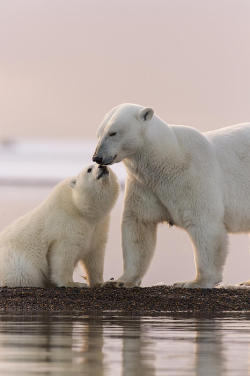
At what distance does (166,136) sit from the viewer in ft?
32.8

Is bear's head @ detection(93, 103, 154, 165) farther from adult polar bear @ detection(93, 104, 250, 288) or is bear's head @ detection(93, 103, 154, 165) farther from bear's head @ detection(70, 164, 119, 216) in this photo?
bear's head @ detection(70, 164, 119, 216)

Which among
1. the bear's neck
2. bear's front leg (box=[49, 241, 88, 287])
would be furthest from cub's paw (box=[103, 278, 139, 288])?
the bear's neck

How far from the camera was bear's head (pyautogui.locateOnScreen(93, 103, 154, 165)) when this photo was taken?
9508 mm

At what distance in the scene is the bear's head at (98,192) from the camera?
389 inches

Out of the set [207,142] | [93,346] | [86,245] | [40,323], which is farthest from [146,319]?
[207,142]

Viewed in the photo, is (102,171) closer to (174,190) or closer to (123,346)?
(174,190)

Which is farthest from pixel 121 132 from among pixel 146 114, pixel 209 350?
pixel 209 350

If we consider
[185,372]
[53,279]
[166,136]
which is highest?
[166,136]

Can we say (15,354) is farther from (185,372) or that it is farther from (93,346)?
(185,372)

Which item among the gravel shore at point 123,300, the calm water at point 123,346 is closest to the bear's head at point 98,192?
the gravel shore at point 123,300

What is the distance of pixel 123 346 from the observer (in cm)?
543

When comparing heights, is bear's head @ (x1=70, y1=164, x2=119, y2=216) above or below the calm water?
above

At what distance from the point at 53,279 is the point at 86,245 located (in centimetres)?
46

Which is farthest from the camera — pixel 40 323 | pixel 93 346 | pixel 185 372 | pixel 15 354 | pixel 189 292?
pixel 189 292
